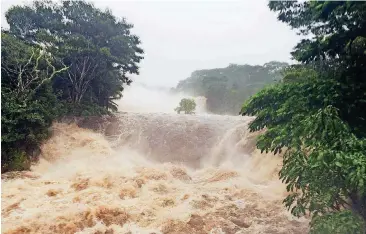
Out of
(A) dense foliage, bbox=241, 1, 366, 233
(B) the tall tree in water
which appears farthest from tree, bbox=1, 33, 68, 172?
(A) dense foliage, bbox=241, 1, 366, 233

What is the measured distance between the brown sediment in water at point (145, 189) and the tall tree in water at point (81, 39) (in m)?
4.00

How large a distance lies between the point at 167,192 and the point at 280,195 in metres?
3.82

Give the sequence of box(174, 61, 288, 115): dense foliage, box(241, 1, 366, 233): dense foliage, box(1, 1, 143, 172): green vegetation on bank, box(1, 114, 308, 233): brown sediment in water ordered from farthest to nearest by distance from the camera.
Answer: box(174, 61, 288, 115): dense foliage < box(1, 1, 143, 172): green vegetation on bank < box(1, 114, 308, 233): brown sediment in water < box(241, 1, 366, 233): dense foliage

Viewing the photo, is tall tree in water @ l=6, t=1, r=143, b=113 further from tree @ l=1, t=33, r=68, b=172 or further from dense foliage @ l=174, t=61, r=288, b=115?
dense foliage @ l=174, t=61, r=288, b=115

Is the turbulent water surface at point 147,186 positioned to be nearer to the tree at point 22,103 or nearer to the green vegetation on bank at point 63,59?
the tree at point 22,103

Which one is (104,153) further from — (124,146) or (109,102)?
(109,102)

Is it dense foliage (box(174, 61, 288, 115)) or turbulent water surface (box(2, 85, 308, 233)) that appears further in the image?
dense foliage (box(174, 61, 288, 115))

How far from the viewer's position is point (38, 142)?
48.6ft

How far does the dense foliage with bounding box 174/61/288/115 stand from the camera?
152 feet

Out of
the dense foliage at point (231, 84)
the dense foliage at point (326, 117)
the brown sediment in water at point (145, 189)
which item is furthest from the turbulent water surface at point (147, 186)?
the dense foliage at point (231, 84)

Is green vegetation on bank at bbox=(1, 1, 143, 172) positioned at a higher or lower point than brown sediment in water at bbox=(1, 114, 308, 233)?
higher

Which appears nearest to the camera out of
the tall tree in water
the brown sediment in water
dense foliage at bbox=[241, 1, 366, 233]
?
dense foliage at bbox=[241, 1, 366, 233]

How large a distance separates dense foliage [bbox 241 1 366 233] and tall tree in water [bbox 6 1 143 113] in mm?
14539

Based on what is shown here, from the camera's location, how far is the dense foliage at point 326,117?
200 inches
